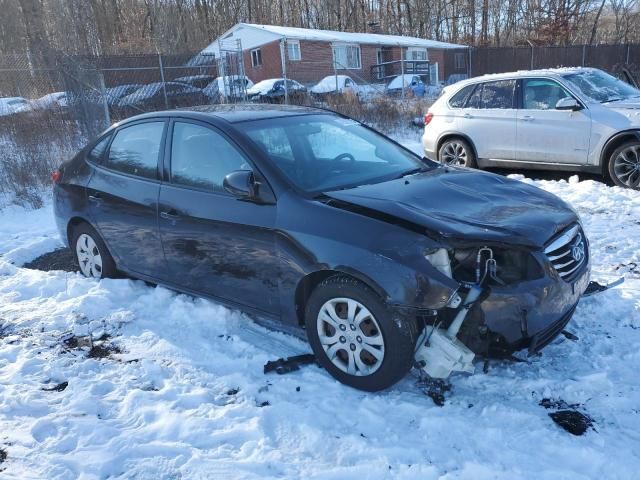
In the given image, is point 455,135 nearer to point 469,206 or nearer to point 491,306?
point 469,206

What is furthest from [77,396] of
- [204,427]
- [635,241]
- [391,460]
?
[635,241]

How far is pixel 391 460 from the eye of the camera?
8.96 ft

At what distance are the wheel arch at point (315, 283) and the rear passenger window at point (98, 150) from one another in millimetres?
2747

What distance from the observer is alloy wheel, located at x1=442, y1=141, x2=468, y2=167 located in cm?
940

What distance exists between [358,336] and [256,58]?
120 ft

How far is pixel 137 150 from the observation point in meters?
4.77

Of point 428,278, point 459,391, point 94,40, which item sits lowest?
point 459,391

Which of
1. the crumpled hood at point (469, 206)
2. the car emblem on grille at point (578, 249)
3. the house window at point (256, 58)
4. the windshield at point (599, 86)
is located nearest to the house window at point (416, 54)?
the house window at point (256, 58)

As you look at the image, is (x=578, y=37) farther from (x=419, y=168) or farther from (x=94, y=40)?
(x=419, y=168)

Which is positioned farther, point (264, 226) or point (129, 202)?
point (129, 202)

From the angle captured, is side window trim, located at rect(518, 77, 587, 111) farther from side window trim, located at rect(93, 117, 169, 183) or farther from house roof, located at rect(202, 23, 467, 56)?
house roof, located at rect(202, 23, 467, 56)

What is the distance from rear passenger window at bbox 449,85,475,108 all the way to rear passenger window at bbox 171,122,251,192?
6.25m

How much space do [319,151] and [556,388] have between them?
90.3 inches

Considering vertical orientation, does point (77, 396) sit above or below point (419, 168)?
below
